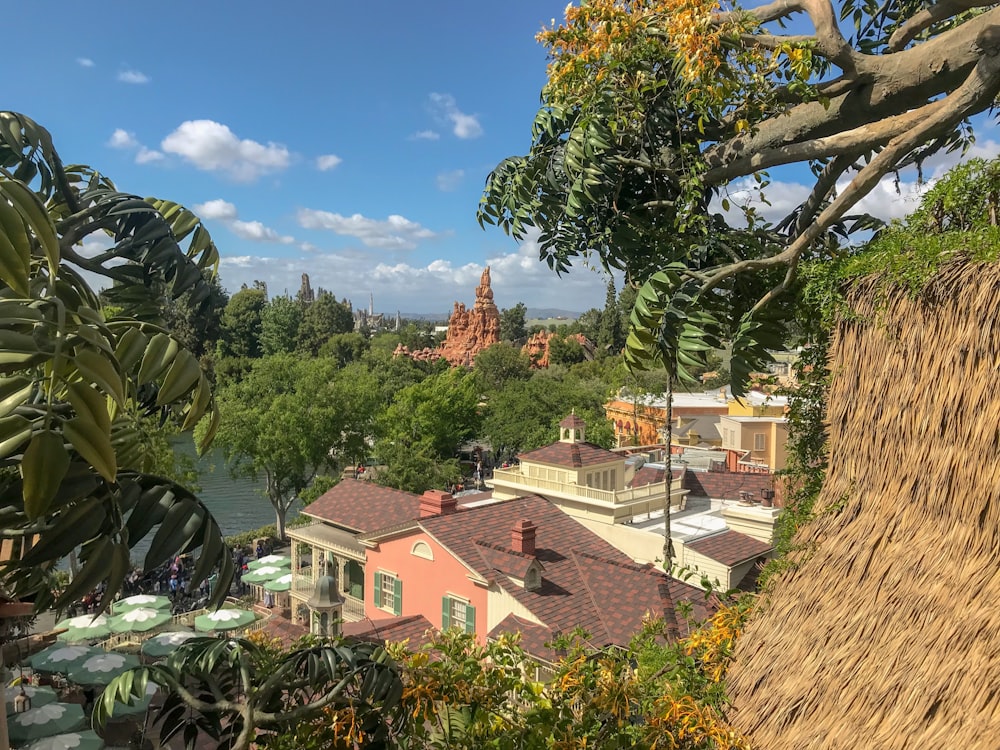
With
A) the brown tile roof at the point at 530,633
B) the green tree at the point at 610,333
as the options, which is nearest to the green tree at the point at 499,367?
the green tree at the point at 610,333

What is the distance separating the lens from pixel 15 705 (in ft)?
37.5

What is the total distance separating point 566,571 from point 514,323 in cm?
9517

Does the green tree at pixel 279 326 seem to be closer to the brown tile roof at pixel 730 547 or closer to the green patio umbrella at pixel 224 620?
the green patio umbrella at pixel 224 620

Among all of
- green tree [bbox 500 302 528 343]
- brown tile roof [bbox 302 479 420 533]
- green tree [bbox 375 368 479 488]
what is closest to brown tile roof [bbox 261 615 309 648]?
brown tile roof [bbox 302 479 420 533]

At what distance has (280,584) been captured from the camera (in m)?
20.0

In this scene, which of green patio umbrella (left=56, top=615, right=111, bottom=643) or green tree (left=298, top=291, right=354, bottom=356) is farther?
green tree (left=298, top=291, right=354, bottom=356)

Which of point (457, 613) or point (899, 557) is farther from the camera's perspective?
point (457, 613)

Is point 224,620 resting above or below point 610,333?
below

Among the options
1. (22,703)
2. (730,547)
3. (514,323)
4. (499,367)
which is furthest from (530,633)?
Answer: (514,323)

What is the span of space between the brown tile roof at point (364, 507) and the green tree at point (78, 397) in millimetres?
16390

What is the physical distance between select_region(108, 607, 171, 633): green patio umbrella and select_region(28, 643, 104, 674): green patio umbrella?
1421mm

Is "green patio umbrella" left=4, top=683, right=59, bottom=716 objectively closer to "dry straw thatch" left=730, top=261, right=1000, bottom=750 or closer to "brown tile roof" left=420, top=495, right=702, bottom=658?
"brown tile roof" left=420, top=495, right=702, bottom=658

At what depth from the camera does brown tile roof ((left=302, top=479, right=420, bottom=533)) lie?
806 inches

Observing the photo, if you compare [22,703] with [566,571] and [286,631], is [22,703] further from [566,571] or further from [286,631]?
[566,571]
